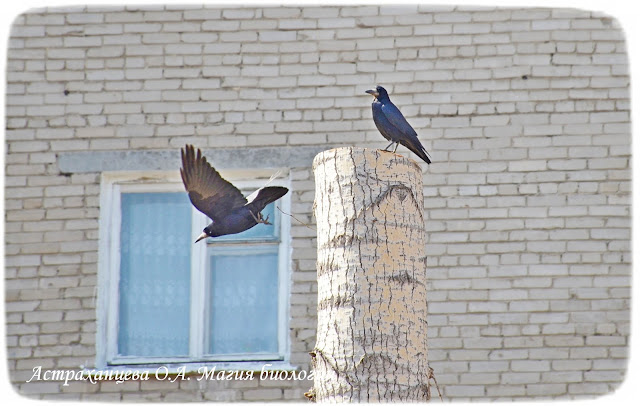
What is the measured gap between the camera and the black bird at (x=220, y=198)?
525cm

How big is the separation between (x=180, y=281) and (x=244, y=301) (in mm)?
416

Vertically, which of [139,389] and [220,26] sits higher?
[220,26]

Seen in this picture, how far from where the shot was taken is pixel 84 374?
6.82 meters

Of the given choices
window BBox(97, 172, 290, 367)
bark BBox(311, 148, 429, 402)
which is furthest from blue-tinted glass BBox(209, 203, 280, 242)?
bark BBox(311, 148, 429, 402)

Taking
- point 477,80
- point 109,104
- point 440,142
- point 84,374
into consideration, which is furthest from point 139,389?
point 477,80

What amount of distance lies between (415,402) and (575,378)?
3.41 meters

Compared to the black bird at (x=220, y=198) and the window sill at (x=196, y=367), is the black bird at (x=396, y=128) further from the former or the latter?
the window sill at (x=196, y=367)

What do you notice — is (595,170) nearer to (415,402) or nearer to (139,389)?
(139,389)

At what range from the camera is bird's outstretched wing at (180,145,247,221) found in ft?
17.1

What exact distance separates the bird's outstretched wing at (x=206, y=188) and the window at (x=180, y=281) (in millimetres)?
1611

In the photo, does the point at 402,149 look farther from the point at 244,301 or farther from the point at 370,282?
the point at 370,282

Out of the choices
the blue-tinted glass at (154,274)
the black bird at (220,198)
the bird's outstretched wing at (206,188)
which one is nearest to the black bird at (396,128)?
the black bird at (220,198)


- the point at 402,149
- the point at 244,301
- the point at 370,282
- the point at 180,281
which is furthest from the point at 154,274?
the point at 370,282

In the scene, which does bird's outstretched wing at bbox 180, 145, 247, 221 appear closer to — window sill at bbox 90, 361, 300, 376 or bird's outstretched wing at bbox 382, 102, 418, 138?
bird's outstretched wing at bbox 382, 102, 418, 138
